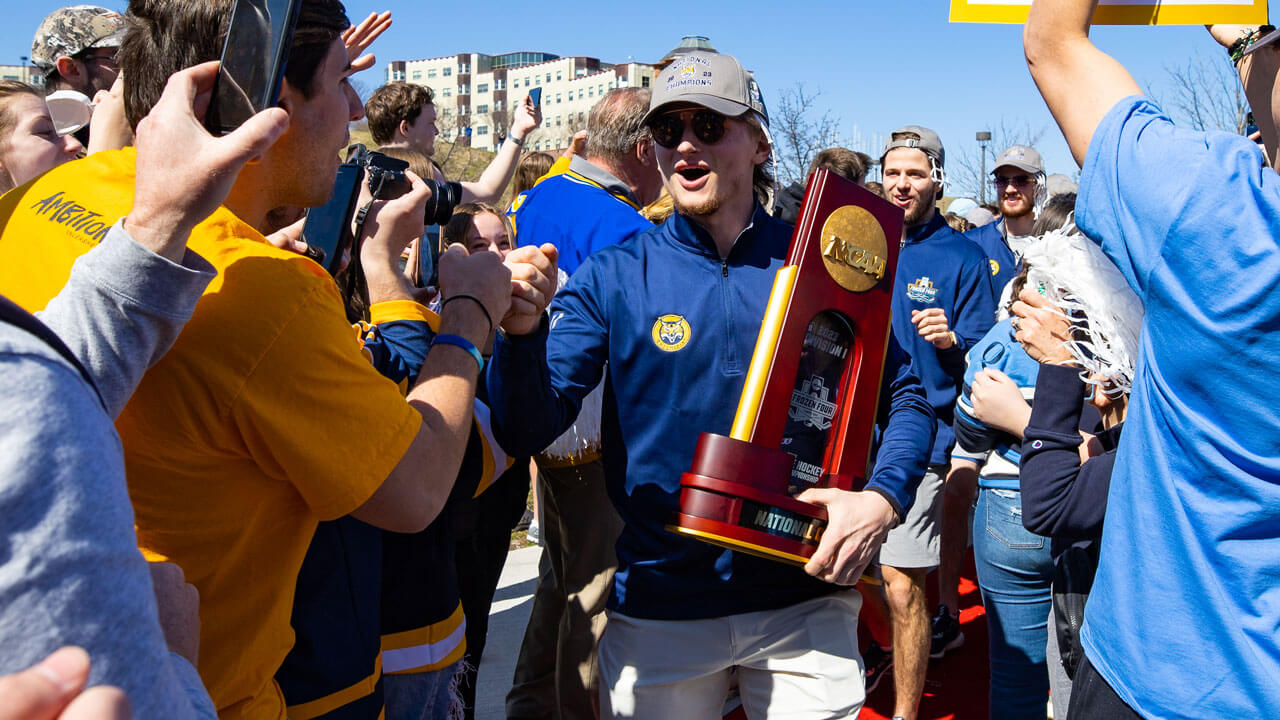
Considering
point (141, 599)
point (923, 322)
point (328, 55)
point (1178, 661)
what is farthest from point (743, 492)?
point (923, 322)

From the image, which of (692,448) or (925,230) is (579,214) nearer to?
(692,448)

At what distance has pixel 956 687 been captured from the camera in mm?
4578

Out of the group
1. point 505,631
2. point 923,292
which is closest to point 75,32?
point 505,631

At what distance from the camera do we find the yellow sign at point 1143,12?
60.7 inches

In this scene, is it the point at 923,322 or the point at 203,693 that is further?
the point at 923,322

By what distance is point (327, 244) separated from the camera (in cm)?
207

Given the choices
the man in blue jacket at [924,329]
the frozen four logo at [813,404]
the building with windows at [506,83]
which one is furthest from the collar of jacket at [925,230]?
the building with windows at [506,83]

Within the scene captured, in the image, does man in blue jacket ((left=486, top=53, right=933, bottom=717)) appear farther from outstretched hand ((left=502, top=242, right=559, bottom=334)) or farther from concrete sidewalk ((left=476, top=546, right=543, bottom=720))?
concrete sidewalk ((left=476, top=546, right=543, bottom=720))

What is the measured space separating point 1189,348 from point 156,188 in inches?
58.1

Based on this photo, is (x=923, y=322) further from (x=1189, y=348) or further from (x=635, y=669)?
(x=1189, y=348)

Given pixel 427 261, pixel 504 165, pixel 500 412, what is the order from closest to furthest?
pixel 500 412 < pixel 427 261 < pixel 504 165

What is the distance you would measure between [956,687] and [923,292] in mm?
1952

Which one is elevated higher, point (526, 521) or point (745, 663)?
point (745, 663)

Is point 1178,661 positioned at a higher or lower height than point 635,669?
higher
